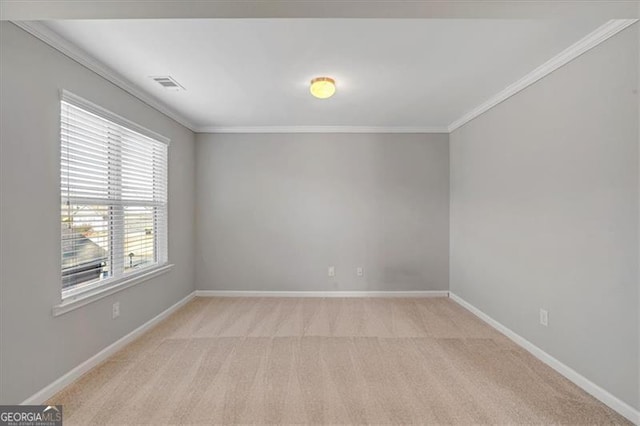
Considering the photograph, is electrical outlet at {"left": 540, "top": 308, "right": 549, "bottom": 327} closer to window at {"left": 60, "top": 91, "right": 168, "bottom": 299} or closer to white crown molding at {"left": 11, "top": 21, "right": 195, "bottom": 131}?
window at {"left": 60, "top": 91, "right": 168, "bottom": 299}

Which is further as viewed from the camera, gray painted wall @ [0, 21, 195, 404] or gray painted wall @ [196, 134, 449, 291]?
gray painted wall @ [196, 134, 449, 291]

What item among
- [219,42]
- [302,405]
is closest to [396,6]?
[219,42]

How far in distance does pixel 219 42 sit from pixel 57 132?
52.1 inches

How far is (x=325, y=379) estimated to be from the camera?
91.6 inches

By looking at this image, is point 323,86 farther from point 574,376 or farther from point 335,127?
point 574,376

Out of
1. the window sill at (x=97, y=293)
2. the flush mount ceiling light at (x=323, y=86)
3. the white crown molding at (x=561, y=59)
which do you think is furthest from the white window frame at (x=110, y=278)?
the white crown molding at (x=561, y=59)

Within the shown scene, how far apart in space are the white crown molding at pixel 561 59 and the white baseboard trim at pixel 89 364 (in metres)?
4.41

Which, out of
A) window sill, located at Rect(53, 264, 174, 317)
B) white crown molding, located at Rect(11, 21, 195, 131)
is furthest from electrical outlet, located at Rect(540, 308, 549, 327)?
white crown molding, located at Rect(11, 21, 195, 131)

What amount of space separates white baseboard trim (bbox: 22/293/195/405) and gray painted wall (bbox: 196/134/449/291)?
4.15 feet

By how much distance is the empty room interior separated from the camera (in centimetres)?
188

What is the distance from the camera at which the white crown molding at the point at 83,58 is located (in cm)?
196

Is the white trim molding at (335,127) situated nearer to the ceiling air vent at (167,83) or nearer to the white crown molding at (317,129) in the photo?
the white crown molding at (317,129)

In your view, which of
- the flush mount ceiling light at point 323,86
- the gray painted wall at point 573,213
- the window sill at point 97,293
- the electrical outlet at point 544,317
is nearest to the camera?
the gray painted wall at point 573,213

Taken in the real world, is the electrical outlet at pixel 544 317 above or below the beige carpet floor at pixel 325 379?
above
